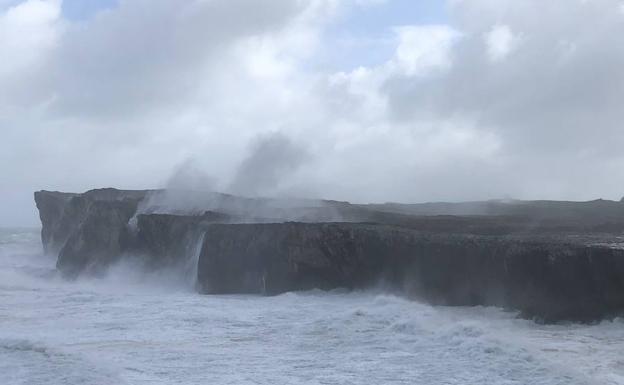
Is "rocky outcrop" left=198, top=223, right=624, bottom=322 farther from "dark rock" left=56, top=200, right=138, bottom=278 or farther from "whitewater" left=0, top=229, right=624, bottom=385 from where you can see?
"dark rock" left=56, top=200, right=138, bottom=278

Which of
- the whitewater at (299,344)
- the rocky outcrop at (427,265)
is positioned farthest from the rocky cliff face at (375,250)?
the whitewater at (299,344)

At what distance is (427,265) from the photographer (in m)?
22.8

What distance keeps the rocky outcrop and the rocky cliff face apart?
1.4 inches

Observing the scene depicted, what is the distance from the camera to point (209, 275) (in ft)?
93.4

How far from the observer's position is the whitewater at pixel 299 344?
570 inches

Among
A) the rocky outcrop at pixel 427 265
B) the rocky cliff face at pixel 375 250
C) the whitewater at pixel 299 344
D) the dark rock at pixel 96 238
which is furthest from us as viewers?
the dark rock at pixel 96 238

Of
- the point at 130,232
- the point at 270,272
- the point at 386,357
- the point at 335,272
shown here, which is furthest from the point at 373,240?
the point at 130,232

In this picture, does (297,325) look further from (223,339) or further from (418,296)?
(418,296)

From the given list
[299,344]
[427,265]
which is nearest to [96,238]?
[427,265]

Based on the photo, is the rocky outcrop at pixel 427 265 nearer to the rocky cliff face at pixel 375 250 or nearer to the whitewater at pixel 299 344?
the rocky cliff face at pixel 375 250

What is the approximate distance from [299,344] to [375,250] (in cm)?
741

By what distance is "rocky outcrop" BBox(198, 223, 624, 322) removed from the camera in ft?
61.3

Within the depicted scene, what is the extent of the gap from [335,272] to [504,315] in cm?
743

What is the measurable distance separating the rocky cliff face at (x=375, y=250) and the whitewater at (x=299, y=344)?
37.7 inches
